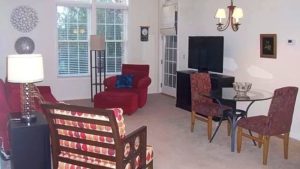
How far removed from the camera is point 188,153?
448 cm

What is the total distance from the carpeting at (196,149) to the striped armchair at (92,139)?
1.17m

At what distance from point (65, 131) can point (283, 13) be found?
3.89m

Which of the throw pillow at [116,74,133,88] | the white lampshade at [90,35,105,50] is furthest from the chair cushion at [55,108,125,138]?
A: the white lampshade at [90,35,105,50]

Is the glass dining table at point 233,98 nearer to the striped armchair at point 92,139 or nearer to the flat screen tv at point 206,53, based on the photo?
the flat screen tv at point 206,53

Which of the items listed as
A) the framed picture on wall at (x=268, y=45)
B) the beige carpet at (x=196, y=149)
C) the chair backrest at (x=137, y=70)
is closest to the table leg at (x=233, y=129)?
the beige carpet at (x=196, y=149)

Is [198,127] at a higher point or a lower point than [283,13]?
lower

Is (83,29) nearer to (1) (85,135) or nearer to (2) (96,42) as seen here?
(2) (96,42)

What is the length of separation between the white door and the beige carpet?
2.20m

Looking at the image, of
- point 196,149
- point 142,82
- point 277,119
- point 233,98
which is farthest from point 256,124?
point 142,82

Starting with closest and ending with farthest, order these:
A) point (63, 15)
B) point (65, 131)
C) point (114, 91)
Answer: point (65, 131) → point (114, 91) → point (63, 15)

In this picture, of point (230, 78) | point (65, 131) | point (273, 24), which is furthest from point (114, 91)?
point (65, 131)

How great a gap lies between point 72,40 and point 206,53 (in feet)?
10.9

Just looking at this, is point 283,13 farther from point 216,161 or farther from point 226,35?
point 216,161

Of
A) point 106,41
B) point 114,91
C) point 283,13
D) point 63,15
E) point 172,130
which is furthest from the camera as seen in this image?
point 106,41
